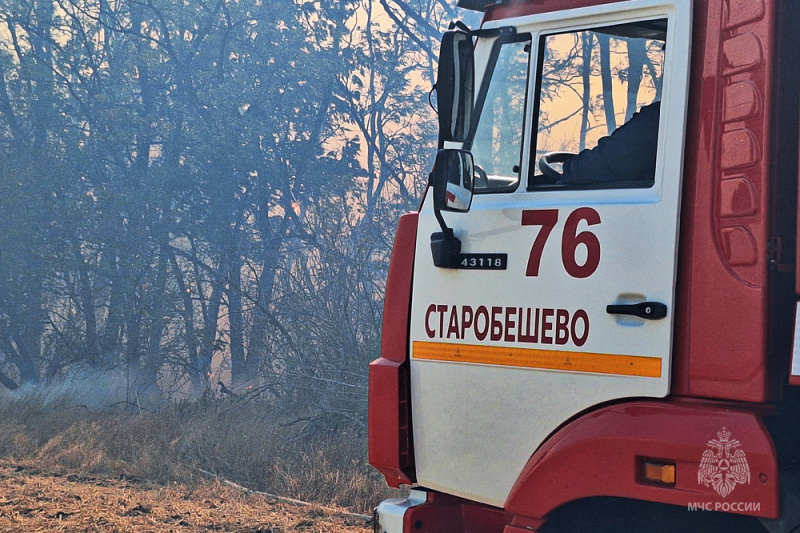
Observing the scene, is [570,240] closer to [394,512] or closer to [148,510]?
[394,512]

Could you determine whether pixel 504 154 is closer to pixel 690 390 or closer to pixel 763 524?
pixel 690 390

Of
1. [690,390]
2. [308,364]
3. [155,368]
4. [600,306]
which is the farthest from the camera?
[155,368]

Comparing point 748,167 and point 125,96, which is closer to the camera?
point 748,167

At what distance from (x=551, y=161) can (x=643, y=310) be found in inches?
26.2

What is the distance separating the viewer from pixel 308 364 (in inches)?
404

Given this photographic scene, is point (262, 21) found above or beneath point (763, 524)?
above

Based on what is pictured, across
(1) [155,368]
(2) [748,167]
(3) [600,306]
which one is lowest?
(1) [155,368]

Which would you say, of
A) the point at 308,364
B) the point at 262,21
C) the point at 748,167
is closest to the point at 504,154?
the point at 748,167

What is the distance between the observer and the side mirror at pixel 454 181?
3.33 meters

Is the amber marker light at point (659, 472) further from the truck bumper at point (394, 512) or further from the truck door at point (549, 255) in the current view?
the truck bumper at point (394, 512)

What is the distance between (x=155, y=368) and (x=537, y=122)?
42.5ft

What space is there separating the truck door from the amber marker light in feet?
0.72

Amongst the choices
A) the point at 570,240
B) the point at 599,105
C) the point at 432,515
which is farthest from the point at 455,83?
the point at 432,515

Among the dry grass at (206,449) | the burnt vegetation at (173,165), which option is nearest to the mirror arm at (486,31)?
the dry grass at (206,449)
